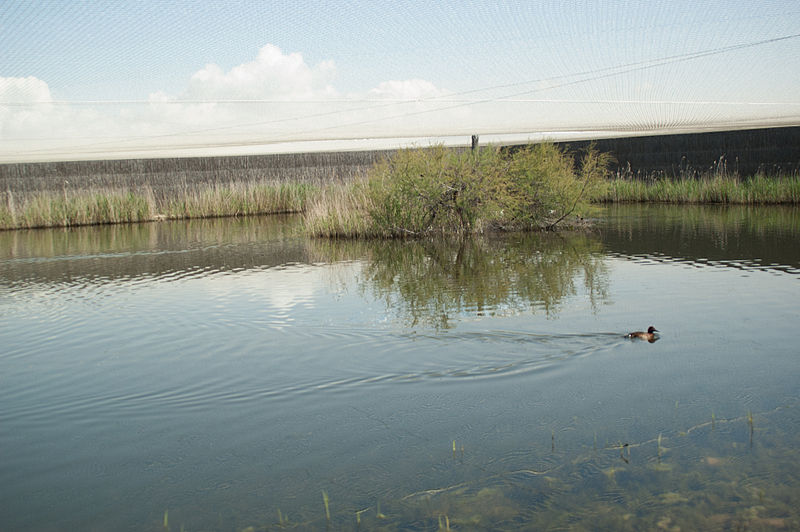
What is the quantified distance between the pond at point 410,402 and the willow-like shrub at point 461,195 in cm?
404

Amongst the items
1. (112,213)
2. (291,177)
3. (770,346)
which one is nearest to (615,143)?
(291,177)

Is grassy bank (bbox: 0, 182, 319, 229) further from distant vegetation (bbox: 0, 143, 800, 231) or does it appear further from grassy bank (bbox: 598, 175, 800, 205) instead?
grassy bank (bbox: 598, 175, 800, 205)

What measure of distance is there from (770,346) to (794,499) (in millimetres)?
2150

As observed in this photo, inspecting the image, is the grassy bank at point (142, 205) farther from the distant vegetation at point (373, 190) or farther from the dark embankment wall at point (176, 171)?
the dark embankment wall at point (176, 171)

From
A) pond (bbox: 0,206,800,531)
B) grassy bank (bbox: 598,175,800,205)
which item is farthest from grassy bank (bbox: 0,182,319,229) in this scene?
pond (bbox: 0,206,800,531)

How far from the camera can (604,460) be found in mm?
3184

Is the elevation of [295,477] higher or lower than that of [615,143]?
lower

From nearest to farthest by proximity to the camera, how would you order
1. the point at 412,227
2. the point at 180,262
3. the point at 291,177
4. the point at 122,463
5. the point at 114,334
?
the point at 122,463, the point at 114,334, the point at 180,262, the point at 412,227, the point at 291,177

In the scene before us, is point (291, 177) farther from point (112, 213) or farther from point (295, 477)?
point (295, 477)

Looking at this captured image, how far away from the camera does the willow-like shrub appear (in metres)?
12.0

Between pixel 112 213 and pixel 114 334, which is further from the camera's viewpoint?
pixel 112 213

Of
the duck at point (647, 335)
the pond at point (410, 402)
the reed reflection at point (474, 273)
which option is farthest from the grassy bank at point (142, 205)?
the duck at point (647, 335)

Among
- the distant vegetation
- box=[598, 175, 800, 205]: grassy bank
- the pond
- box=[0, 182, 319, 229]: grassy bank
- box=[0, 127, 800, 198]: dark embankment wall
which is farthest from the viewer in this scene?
box=[0, 127, 800, 198]: dark embankment wall

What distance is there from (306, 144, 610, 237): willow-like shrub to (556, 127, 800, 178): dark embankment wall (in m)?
7.73
